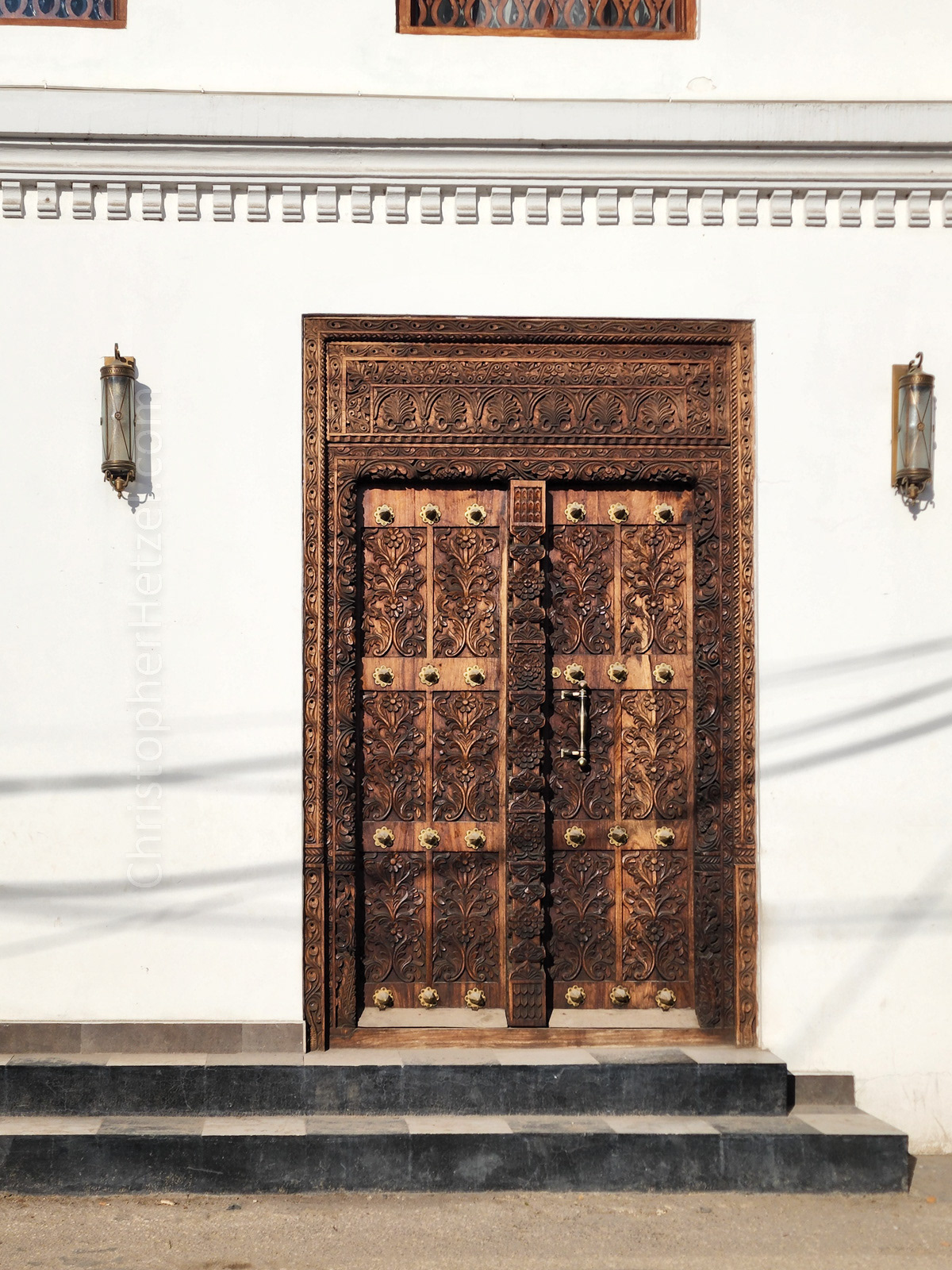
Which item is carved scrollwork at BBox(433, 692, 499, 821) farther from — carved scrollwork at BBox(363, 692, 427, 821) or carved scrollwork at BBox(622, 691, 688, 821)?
carved scrollwork at BBox(622, 691, 688, 821)

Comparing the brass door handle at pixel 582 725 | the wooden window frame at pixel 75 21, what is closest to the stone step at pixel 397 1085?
the brass door handle at pixel 582 725

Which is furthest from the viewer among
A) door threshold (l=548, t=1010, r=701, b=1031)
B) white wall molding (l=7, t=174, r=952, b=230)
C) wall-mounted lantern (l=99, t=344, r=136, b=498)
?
door threshold (l=548, t=1010, r=701, b=1031)

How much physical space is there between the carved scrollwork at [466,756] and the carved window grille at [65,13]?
10.6ft

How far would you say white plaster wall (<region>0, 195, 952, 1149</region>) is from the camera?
527cm

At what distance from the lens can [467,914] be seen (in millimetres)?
5555

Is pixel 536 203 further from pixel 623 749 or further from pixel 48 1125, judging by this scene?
pixel 48 1125

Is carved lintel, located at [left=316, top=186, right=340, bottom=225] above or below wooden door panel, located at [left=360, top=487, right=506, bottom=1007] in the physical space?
above

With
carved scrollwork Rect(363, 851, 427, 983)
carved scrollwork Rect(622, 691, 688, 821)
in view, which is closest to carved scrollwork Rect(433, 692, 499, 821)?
carved scrollwork Rect(363, 851, 427, 983)

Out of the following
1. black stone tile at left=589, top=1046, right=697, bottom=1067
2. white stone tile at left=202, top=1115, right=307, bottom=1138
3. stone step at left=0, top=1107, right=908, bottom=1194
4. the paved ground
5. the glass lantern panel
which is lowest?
the paved ground

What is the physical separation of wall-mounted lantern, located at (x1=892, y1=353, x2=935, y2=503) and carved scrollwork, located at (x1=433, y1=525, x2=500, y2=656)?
1825mm

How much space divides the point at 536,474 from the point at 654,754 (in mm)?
1344

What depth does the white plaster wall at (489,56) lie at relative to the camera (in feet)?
17.7

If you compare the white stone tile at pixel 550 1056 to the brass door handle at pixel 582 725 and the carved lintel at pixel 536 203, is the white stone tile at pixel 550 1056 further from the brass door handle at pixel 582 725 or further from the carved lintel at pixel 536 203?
the carved lintel at pixel 536 203

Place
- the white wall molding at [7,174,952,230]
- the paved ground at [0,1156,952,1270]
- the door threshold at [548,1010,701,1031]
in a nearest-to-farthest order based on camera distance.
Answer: the paved ground at [0,1156,952,1270] → the white wall molding at [7,174,952,230] → the door threshold at [548,1010,701,1031]
